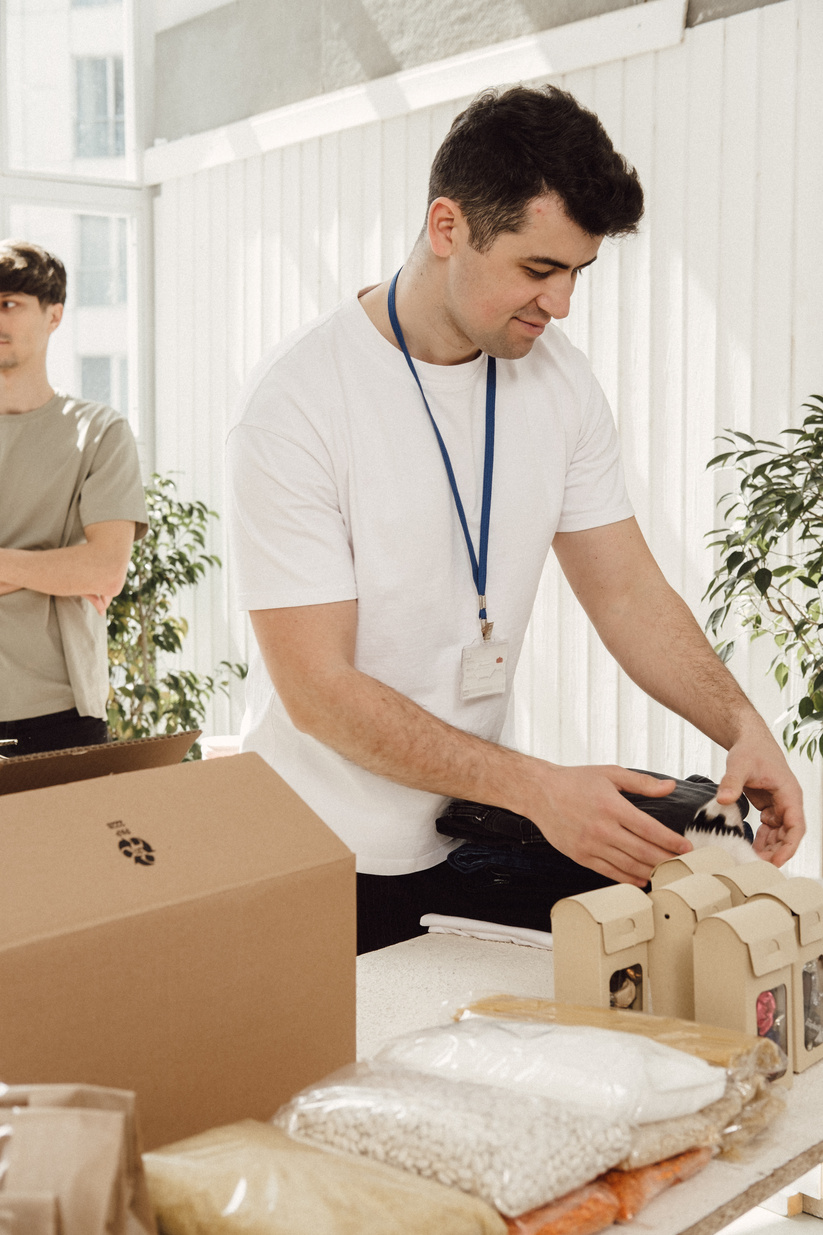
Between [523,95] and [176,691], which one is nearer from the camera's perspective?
[523,95]

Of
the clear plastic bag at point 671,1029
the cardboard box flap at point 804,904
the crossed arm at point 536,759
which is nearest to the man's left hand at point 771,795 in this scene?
the crossed arm at point 536,759

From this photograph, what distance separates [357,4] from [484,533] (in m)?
3.38

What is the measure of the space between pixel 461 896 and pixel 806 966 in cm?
51

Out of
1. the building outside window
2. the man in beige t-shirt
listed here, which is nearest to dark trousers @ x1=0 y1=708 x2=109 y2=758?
the man in beige t-shirt

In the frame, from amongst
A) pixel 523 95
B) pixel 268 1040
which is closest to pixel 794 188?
pixel 523 95

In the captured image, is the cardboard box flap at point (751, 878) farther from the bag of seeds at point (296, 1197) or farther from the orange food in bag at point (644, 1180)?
the bag of seeds at point (296, 1197)

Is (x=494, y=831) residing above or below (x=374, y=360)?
below

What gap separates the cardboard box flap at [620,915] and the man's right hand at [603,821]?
242 millimetres

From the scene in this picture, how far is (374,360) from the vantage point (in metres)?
1.52

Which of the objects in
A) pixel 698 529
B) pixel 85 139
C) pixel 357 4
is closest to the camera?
pixel 698 529

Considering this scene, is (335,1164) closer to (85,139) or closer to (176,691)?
(176,691)

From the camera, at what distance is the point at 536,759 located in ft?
4.29

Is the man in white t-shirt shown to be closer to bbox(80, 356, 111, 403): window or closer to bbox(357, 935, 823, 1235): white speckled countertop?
bbox(357, 935, 823, 1235): white speckled countertop

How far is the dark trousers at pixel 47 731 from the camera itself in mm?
2117
